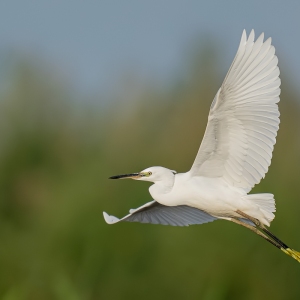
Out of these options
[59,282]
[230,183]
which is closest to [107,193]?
[59,282]

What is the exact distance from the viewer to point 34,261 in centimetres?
1034

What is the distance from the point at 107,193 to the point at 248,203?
4.56 m

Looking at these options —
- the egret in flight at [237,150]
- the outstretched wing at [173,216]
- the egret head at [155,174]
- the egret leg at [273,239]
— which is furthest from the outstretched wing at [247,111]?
the outstretched wing at [173,216]

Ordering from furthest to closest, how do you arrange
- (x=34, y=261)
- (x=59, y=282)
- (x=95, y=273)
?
(x=34, y=261) < (x=95, y=273) < (x=59, y=282)

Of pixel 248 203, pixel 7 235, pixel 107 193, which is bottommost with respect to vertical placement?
pixel 7 235

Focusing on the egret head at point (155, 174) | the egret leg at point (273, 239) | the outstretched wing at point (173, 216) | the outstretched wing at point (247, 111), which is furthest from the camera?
the outstretched wing at point (173, 216)

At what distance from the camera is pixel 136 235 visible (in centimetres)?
1005

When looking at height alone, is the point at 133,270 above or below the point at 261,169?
below

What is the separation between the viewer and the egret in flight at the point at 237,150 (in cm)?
599

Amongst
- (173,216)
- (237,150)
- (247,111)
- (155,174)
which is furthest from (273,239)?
(247,111)

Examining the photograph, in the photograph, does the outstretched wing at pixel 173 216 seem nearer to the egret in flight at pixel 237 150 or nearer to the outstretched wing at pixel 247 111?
the egret in flight at pixel 237 150

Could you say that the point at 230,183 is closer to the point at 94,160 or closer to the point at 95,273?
the point at 95,273

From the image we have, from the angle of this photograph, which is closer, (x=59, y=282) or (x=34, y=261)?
Result: (x=59, y=282)

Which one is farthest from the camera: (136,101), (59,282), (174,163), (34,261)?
(136,101)
